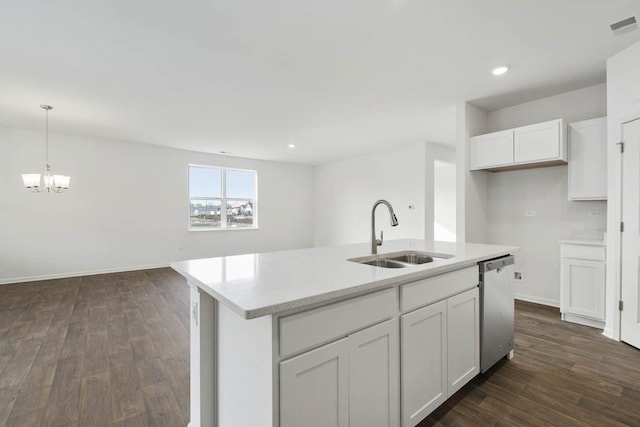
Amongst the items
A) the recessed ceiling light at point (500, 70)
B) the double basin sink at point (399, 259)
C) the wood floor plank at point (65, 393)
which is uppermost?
the recessed ceiling light at point (500, 70)

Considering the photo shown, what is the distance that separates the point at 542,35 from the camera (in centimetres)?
237

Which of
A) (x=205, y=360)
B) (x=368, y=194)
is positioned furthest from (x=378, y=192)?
(x=205, y=360)

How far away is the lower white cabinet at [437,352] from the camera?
1484mm

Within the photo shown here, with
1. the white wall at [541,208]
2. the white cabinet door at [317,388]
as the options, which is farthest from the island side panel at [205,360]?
the white wall at [541,208]

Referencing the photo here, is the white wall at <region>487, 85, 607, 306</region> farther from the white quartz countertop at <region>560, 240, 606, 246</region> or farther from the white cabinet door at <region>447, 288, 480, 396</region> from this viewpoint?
the white cabinet door at <region>447, 288, 480, 396</region>

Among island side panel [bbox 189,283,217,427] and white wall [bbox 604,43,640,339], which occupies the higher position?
white wall [bbox 604,43,640,339]

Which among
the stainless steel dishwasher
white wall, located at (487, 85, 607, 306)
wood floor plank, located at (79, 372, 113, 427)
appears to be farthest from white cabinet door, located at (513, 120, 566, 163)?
wood floor plank, located at (79, 372, 113, 427)

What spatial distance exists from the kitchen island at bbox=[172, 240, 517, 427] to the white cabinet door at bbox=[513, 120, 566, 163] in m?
2.21

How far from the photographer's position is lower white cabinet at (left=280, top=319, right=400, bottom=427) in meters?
1.02

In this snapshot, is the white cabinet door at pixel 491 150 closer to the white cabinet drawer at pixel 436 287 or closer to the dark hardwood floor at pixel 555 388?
the dark hardwood floor at pixel 555 388

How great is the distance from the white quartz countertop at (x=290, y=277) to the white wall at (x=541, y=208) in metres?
2.33

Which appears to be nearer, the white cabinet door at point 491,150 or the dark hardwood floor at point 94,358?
the dark hardwood floor at point 94,358

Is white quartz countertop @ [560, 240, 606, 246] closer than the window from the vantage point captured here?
Yes

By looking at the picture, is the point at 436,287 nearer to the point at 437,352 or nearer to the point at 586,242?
the point at 437,352
